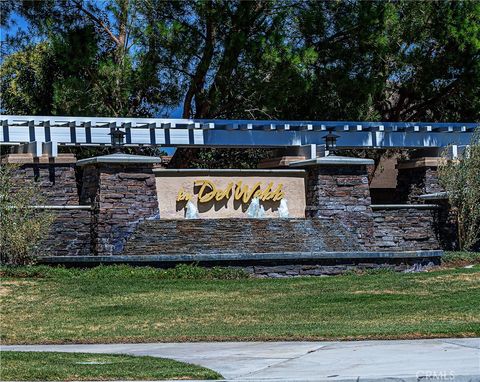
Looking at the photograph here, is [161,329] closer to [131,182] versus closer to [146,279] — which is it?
[146,279]


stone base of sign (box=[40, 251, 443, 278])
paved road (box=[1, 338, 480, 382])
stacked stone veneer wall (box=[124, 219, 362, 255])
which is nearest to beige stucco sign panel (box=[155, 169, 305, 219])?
stacked stone veneer wall (box=[124, 219, 362, 255])

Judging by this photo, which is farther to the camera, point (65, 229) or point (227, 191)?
point (227, 191)

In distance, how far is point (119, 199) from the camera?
2184cm

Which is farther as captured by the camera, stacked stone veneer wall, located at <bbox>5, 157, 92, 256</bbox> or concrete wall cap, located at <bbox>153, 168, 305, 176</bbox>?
concrete wall cap, located at <bbox>153, 168, 305, 176</bbox>

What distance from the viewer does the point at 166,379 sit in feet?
33.8

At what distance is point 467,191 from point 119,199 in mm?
8623

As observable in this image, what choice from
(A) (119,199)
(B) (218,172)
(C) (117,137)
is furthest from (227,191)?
(C) (117,137)

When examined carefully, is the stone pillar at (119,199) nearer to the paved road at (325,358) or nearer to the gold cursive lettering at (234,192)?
the gold cursive lettering at (234,192)

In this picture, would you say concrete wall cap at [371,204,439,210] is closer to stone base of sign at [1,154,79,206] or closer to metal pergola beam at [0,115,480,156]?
metal pergola beam at [0,115,480,156]

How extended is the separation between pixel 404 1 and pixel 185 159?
932 centimetres

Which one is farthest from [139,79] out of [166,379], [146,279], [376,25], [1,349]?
[166,379]

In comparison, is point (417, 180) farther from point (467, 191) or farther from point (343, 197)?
point (343, 197)

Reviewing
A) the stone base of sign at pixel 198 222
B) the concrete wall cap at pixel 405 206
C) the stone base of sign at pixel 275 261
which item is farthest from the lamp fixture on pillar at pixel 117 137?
the concrete wall cap at pixel 405 206

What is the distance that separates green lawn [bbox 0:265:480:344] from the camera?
14.5 metres
